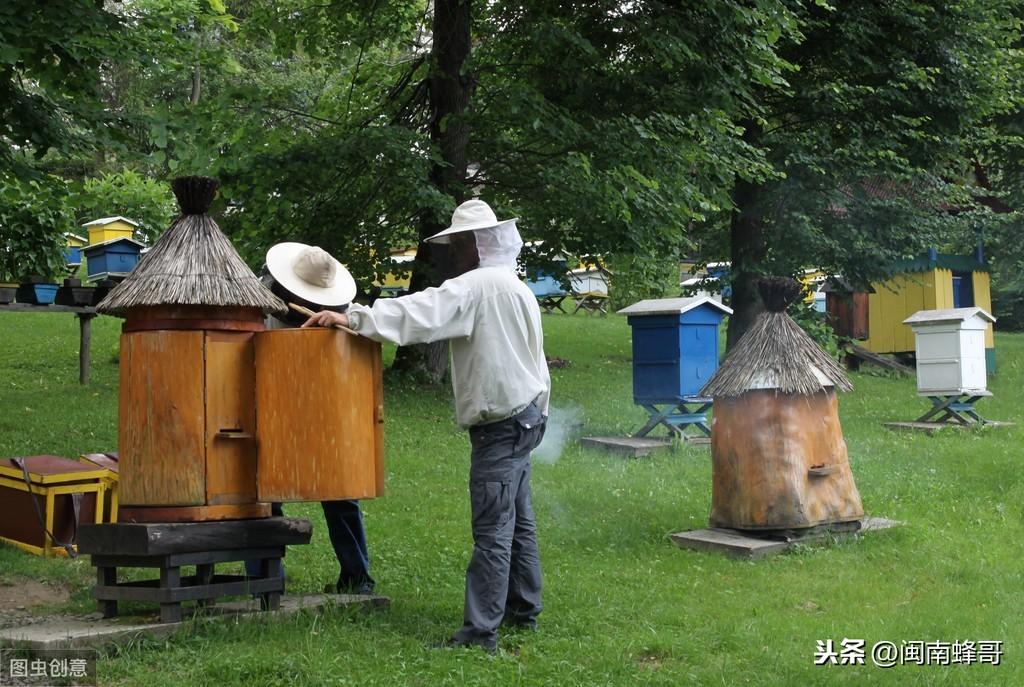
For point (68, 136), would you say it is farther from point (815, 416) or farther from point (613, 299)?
point (613, 299)

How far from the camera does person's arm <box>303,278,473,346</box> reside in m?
5.58

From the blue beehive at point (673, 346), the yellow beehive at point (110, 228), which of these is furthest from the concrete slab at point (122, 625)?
the yellow beehive at point (110, 228)

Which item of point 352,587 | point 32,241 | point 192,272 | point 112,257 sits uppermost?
point 32,241

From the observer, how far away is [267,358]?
18.7 feet

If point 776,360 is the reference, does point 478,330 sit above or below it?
above

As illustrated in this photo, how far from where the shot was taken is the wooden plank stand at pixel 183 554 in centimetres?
552

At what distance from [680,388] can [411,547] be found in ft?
17.5

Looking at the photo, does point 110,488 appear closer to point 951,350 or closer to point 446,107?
point 446,107

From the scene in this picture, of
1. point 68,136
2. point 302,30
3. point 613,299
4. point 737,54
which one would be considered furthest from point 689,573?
point 613,299

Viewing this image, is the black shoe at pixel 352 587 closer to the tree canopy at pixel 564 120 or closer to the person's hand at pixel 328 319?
the person's hand at pixel 328 319

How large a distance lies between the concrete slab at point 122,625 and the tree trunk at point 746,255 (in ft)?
44.5

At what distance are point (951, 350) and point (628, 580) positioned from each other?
28.5 feet

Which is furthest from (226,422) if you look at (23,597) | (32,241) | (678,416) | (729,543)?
(32,241)

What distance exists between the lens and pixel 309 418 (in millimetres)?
5641
